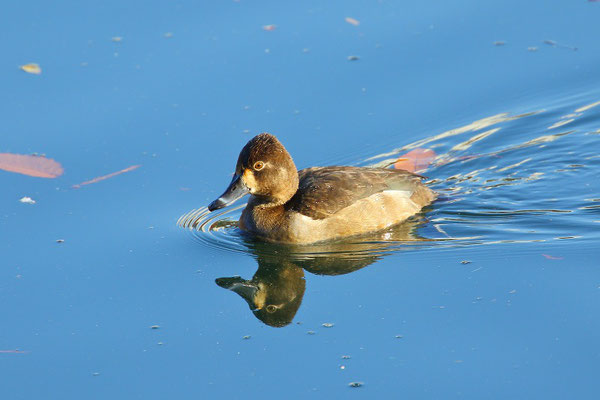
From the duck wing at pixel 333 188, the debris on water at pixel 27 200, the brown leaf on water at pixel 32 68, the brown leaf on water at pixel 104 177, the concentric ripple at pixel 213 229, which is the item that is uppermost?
the brown leaf on water at pixel 32 68

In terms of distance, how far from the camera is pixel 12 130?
9.76 meters

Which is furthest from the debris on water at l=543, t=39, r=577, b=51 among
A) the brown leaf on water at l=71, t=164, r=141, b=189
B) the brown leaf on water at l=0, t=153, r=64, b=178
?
the brown leaf on water at l=0, t=153, r=64, b=178

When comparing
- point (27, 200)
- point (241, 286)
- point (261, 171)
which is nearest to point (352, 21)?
point (261, 171)

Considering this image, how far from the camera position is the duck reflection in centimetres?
725

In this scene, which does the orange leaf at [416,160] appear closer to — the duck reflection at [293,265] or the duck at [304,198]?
the duck at [304,198]

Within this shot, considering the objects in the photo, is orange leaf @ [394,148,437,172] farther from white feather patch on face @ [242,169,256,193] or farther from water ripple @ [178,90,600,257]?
white feather patch on face @ [242,169,256,193]

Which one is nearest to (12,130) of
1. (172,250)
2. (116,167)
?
(116,167)

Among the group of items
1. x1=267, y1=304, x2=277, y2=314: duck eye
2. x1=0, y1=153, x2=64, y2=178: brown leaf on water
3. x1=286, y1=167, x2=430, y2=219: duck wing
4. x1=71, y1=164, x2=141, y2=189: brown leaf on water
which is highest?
x1=0, y1=153, x2=64, y2=178: brown leaf on water

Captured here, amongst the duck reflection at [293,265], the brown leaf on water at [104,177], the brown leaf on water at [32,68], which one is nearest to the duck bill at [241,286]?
the duck reflection at [293,265]

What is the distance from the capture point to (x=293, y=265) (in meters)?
8.03

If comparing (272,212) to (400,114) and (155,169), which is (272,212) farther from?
(400,114)

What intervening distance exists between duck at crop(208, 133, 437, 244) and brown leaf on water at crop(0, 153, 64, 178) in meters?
2.05

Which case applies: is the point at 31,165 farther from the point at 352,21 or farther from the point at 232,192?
the point at 352,21

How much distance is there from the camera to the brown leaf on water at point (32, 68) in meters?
10.6
